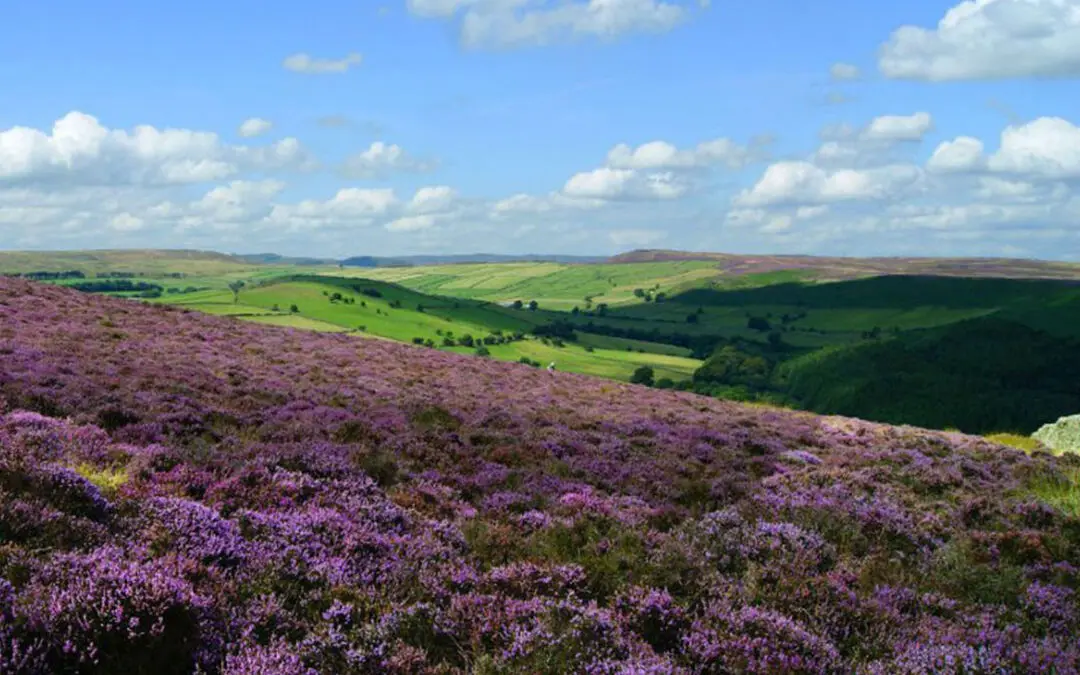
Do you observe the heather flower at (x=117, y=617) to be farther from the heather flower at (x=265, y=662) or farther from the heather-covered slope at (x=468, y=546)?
the heather flower at (x=265, y=662)

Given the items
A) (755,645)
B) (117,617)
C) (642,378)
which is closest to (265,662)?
(117,617)

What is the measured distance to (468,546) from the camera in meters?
9.48

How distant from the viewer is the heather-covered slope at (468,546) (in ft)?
20.9

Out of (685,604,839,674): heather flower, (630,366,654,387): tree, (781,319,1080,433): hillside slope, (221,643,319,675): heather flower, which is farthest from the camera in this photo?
(781,319,1080,433): hillside slope

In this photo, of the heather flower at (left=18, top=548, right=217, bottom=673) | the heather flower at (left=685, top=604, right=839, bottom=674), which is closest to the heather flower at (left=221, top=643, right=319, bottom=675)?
the heather flower at (left=18, top=548, right=217, bottom=673)

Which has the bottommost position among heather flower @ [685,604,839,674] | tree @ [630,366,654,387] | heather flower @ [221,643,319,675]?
tree @ [630,366,654,387]

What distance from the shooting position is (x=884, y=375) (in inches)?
4803

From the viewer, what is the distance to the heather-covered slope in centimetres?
636

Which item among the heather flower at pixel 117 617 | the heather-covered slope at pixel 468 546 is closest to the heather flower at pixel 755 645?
the heather-covered slope at pixel 468 546

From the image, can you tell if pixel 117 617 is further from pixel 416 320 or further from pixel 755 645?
pixel 416 320

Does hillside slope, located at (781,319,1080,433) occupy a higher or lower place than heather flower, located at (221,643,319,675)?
lower

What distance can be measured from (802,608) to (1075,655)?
2532 millimetres

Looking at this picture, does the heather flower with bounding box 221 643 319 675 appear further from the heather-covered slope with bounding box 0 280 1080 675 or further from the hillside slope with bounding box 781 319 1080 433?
the hillside slope with bounding box 781 319 1080 433

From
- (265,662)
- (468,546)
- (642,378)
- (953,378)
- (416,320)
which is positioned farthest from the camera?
(416,320)
